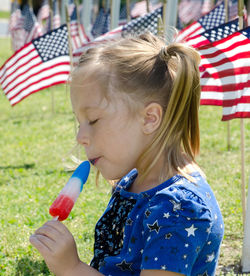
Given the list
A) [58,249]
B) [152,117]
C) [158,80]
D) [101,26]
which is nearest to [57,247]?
[58,249]

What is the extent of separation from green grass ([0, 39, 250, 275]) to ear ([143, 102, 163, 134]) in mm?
626

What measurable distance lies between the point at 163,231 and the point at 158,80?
628mm

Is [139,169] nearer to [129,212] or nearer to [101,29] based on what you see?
[129,212]

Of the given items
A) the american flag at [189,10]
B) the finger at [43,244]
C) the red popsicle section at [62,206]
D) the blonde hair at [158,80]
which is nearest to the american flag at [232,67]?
the blonde hair at [158,80]

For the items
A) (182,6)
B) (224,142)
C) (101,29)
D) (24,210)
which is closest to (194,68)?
(24,210)

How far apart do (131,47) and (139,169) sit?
53 centimetres

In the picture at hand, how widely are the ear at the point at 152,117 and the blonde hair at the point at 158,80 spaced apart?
0.02m

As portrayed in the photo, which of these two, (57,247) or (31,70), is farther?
(31,70)

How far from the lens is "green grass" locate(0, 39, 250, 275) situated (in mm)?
4070

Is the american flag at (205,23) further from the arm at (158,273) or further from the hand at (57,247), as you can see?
the arm at (158,273)

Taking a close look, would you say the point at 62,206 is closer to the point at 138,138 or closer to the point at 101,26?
the point at 138,138

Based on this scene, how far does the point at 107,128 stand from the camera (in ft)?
7.02

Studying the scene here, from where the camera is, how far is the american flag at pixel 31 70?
264 inches

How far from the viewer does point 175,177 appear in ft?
6.99
